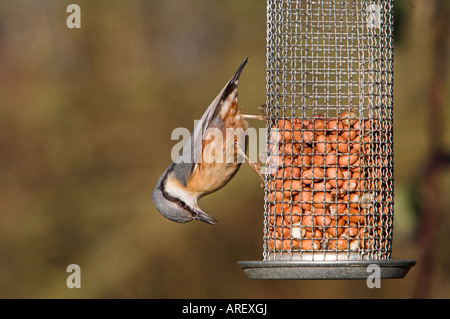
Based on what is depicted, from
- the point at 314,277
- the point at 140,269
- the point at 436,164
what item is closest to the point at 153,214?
the point at 140,269

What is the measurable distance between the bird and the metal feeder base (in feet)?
4.86

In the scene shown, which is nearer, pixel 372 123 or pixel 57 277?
pixel 372 123

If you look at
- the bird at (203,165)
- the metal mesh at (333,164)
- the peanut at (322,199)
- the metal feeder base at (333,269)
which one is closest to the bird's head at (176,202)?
the bird at (203,165)

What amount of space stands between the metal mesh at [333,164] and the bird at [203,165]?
0.85 meters

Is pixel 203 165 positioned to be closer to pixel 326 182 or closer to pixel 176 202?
pixel 176 202

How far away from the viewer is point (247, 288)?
7.51 m

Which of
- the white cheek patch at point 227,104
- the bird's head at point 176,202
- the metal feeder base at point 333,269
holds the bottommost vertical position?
the metal feeder base at point 333,269

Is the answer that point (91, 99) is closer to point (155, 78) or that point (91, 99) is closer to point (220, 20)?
point (155, 78)

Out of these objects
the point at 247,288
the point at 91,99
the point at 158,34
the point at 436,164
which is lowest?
the point at 247,288

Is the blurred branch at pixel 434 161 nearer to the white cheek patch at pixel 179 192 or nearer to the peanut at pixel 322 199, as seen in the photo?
the white cheek patch at pixel 179 192

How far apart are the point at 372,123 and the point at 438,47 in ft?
11.3

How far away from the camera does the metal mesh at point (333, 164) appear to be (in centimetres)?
413

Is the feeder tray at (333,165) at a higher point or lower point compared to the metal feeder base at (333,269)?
higher

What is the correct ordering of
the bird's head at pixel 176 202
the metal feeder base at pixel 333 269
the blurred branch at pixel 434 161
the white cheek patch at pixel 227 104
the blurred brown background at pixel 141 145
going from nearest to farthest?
the metal feeder base at pixel 333 269, the bird's head at pixel 176 202, the white cheek patch at pixel 227 104, the blurred branch at pixel 434 161, the blurred brown background at pixel 141 145
